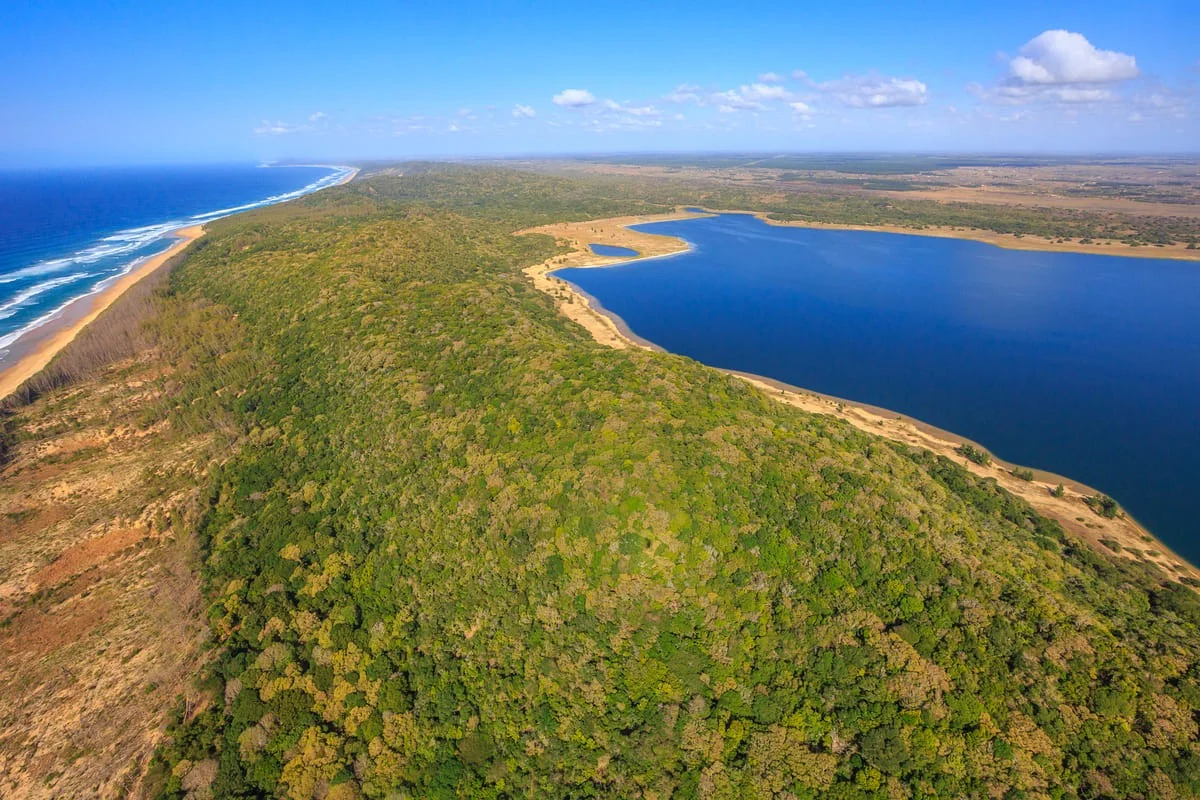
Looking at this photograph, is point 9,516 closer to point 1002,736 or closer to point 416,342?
point 416,342

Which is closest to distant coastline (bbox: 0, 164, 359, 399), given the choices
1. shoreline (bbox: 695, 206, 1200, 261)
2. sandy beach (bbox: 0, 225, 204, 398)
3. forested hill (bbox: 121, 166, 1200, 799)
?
sandy beach (bbox: 0, 225, 204, 398)

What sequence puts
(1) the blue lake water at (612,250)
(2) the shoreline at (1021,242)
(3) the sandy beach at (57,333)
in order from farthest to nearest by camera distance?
(1) the blue lake water at (612,250) < (2) the shoreline at (1021,242) < (3) the sandy beach at (57,333)

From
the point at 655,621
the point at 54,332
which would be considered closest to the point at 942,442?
the point at 655,621

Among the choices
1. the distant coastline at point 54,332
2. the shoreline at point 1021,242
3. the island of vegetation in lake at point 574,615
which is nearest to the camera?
the island of vegetation in lake at point 574,615

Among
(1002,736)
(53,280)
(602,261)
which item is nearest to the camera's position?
(1002,736)

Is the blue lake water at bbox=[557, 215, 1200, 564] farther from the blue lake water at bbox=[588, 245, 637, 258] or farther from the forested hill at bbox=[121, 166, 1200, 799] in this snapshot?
the forested hill at bbox=[121, 166, 1200, 799]

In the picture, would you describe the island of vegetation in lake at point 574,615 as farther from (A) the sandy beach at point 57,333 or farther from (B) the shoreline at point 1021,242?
(B) the shoreline at point 1021,242

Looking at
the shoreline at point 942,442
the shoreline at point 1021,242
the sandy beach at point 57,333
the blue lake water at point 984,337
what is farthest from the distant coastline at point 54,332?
the shoreline at point 1021,242

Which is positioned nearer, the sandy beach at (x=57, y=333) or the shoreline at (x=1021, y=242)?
the sandy beach at (x=57, y=333)

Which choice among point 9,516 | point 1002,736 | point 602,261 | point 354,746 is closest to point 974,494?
point 1002,736
